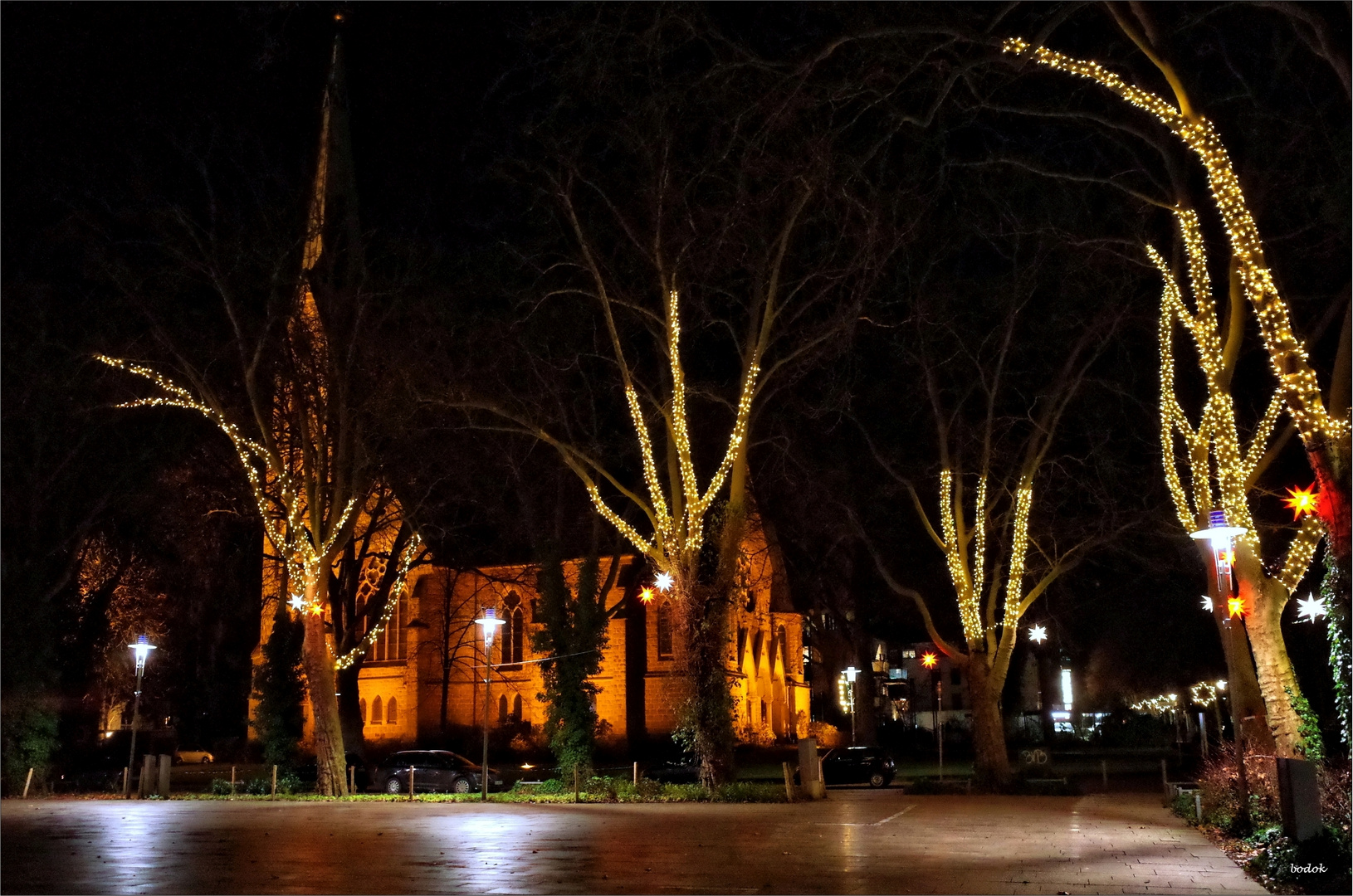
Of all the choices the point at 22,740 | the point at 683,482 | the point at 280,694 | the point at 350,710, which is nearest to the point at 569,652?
the point at 683,482

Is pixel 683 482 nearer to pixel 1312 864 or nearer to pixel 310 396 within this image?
pixel 310 396

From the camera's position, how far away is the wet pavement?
43.9 feet

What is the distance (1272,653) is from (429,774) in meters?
29.0

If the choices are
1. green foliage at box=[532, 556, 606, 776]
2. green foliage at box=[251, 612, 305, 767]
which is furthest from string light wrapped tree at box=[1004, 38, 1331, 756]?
green foliage at box=[251, 612, 305, 767]

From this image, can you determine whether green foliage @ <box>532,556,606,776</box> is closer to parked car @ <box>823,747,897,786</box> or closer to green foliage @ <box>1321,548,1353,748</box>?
parked car @ <box>823,747,897,786</box>

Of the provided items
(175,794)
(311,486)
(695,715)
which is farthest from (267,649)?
(695,715)

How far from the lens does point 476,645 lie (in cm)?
5522

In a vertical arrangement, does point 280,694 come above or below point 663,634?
below

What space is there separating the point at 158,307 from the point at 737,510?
15482mm

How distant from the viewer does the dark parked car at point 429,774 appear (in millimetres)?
40406

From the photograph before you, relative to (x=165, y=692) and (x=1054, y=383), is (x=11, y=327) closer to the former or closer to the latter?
(x=1054, y=383)

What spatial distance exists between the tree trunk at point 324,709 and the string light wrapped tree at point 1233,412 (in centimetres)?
2123

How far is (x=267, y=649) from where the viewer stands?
41438mm

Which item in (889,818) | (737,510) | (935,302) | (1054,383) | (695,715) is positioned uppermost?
(935,302)
